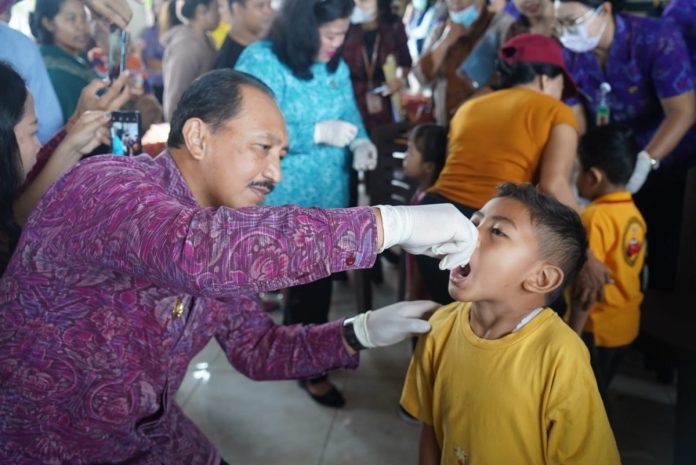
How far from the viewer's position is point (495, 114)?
5.31 feet

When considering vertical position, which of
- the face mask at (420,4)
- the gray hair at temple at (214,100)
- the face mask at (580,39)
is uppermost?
the gray hair at temple at (214,100)

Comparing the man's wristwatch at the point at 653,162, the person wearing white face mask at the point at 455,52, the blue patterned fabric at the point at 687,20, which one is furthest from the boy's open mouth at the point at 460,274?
the person wearing white face mask at the point at 455,52

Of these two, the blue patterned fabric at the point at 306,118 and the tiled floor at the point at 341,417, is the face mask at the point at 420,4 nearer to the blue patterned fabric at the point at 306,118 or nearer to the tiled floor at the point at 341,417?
the blue patterned fabric at the point at 306,118

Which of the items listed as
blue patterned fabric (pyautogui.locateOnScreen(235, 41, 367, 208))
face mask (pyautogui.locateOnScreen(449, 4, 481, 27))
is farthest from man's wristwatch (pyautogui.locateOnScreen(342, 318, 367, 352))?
face mask (pyautogui.locateOnScreen(449, 4, 481, 27))

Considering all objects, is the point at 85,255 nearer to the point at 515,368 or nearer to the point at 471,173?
the point at 515,368

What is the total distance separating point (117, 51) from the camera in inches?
56.9

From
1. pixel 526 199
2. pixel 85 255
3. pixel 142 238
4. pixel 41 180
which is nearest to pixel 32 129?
pixel 41 180

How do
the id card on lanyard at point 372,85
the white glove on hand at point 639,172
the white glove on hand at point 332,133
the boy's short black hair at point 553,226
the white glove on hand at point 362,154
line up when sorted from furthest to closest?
A: the id card on lanyard at point 372,85
the white glove on hand at point 362,154
the white glove on hand at point 332,133
the white glove on hand at point 639,172
the boy's short black hair at point 553,226

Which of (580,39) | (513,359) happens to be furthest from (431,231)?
(580,39)

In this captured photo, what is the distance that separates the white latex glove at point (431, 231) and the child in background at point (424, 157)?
1.13 m

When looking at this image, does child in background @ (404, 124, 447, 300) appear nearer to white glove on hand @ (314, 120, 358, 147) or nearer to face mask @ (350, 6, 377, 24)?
white glove on hand @ (314, 120, 358, 147)

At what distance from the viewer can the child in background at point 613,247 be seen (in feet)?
5.57

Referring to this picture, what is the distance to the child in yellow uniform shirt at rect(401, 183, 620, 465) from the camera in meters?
0.92

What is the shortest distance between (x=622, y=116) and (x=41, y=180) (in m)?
2.04
